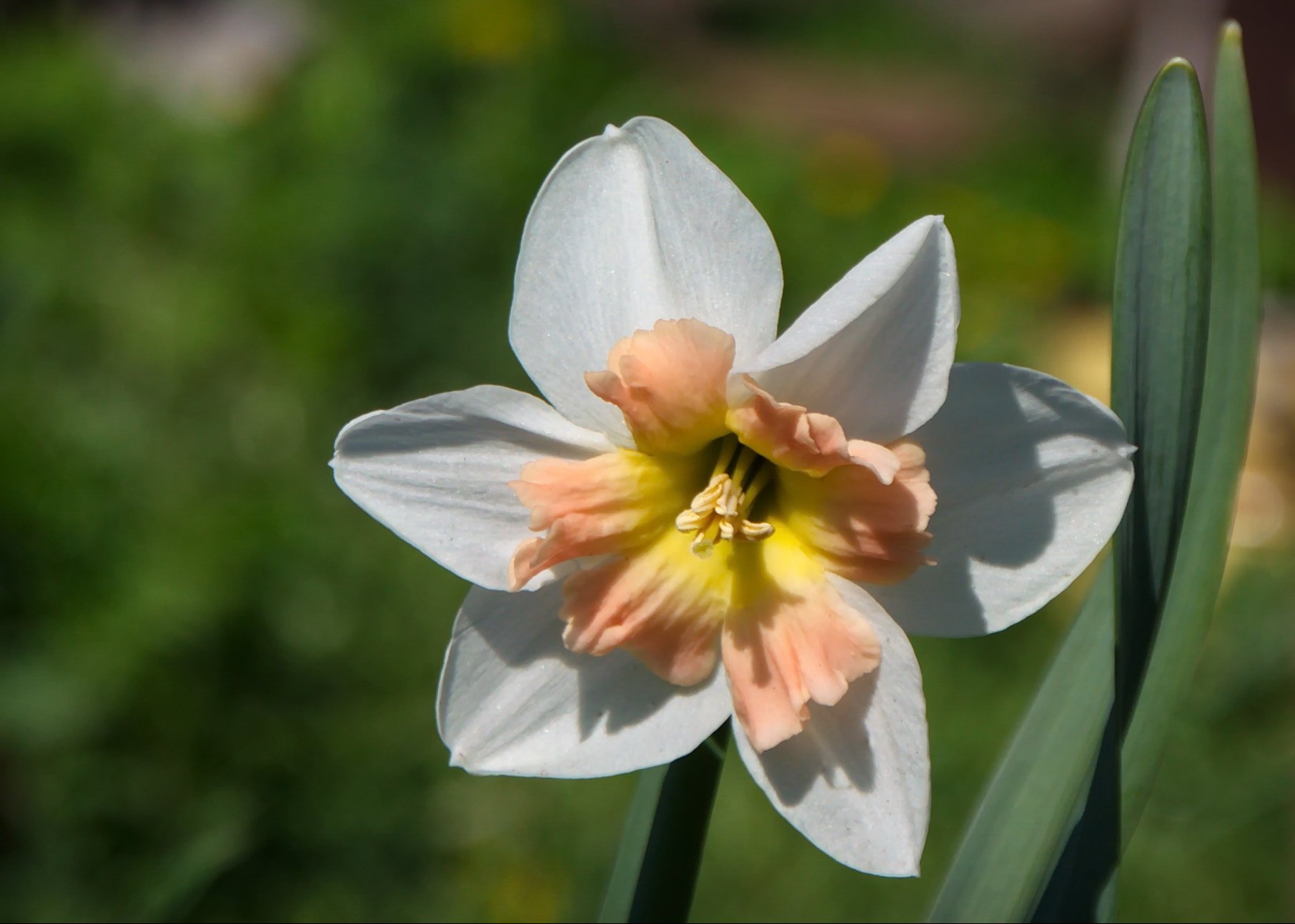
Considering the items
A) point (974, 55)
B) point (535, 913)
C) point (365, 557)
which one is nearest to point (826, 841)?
point (535, 913)

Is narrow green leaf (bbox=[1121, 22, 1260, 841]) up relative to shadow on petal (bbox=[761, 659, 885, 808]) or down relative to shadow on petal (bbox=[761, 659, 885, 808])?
up

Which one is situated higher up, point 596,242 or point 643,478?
point 596,242

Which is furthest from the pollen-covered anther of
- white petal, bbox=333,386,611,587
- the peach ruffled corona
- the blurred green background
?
the blurred green background

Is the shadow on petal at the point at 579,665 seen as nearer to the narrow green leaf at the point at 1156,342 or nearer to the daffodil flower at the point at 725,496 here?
the daffodil flower at the point at 725,496

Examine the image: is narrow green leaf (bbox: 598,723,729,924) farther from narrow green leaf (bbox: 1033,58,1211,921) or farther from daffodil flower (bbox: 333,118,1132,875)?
narrow green leaf (bbox: 1033,58,1211,921)

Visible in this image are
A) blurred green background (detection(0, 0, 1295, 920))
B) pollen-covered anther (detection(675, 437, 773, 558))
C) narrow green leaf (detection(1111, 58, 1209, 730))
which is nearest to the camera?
narrow green leaf (detection(1111, 58, 1209, 730))

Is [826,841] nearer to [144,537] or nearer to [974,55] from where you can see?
[144,537]
